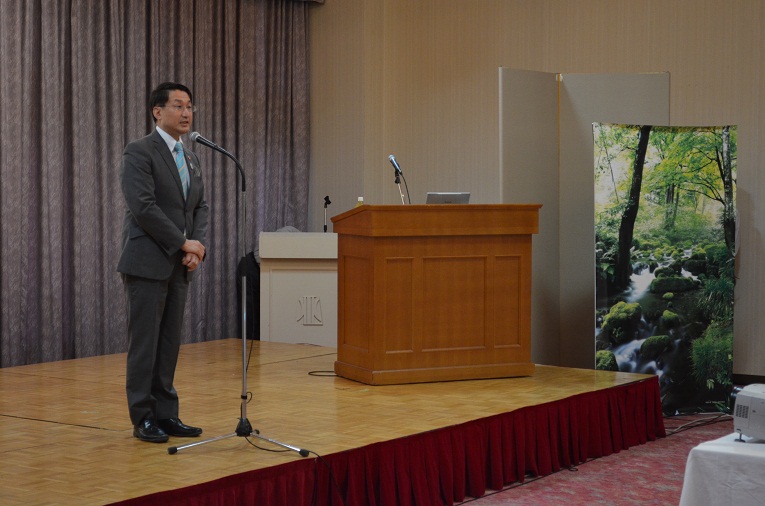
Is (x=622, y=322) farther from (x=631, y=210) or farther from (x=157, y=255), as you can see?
(x=157, y=255)

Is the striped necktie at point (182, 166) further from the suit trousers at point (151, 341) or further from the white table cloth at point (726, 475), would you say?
the white table cloth at point (726, 475)

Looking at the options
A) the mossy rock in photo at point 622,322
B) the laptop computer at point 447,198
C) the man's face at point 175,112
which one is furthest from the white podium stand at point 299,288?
the man's face at point 175,112

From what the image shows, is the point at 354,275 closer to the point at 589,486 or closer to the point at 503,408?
the point at 503,408

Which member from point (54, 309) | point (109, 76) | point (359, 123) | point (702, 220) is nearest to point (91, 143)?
point (109, 76)

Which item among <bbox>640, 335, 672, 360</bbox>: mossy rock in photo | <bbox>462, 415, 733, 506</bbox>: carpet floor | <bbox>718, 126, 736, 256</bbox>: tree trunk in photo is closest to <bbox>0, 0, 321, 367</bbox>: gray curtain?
<bbox>640, 335, 672, 360</bbox>: mossy rock in photo

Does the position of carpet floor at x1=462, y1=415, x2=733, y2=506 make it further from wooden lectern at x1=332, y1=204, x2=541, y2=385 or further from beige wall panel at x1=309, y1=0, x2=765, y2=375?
beige wall panel at x1=309, y1=0, x2=765, y2=375

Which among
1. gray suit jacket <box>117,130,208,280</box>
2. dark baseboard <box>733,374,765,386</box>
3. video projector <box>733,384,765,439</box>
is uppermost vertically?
gray suit jacket <box>117,130,208,280</box>

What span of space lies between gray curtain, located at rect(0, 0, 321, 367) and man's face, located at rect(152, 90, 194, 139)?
3.50 meters

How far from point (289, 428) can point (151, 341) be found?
0.81 m

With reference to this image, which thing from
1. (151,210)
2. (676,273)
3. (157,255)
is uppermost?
(151,210)

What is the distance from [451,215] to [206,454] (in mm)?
2216

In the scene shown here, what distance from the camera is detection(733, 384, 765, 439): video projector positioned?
2.78 metres

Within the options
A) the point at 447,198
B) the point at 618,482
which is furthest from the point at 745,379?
the point at 447,198

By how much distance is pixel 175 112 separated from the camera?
407cm
